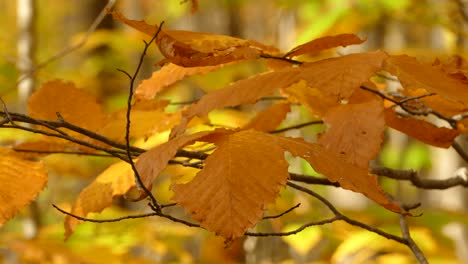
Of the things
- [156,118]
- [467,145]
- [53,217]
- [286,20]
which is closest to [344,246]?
[467,145]

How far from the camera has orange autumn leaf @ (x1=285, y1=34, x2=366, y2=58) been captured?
2.74 feet

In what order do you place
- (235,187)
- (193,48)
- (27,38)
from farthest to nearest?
1. (27,38)
2. (193,48)
3. (235,187)

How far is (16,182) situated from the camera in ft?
2.86

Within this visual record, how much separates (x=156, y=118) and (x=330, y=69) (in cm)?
41

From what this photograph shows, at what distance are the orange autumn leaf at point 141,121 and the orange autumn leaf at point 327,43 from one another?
0.94 feet

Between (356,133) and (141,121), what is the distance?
392mm

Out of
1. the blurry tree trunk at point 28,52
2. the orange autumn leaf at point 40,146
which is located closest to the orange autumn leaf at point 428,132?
the orange autumn leaf at point 40,146

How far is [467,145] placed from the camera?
6.63 feet

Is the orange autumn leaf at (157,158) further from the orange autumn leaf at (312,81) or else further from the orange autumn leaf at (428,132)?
the orange autumn leaf at (428,132)

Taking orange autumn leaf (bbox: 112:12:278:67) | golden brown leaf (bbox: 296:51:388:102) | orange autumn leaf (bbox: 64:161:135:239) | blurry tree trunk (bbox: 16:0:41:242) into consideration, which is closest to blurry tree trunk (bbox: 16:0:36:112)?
blurry tree trunk (bbox: 16:0:41:242)

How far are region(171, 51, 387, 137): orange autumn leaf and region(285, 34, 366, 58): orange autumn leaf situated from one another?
0.14ft

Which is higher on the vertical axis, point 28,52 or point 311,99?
point 311,99

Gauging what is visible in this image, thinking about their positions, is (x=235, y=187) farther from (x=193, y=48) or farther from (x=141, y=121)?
(x=141, y=121)

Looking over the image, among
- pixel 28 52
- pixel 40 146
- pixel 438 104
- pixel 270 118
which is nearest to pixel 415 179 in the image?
pixel 438 104
